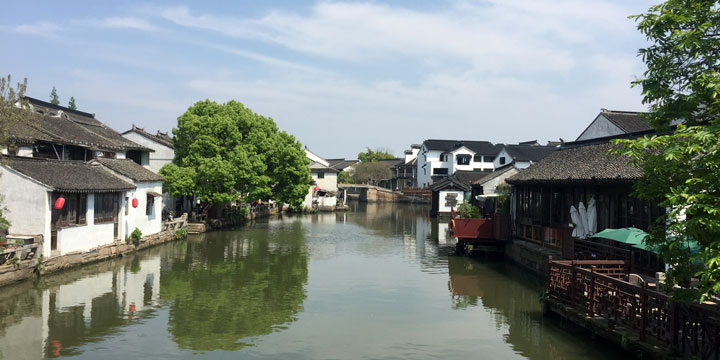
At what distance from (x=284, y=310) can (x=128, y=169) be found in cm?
1835

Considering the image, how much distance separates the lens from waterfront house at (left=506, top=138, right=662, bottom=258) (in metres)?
19.1

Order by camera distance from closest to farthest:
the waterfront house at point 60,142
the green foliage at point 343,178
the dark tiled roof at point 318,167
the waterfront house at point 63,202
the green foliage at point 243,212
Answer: the waterfront house at point 63,202 → the waterfront house at point 60,142 → the green foliage at point 243,212 → the dark tiled roof at point 318,167 → the green foliage at point 343,178

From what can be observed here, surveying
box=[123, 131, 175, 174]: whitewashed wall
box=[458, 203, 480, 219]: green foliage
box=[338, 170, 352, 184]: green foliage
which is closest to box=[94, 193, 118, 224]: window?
box=[123, 131, 175, 174]: whitewashed wall

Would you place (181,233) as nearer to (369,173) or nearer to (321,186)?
(321,186)

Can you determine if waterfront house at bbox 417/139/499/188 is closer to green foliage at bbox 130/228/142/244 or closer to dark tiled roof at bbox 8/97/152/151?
dark tiled roof at bbox 8/97/152/151

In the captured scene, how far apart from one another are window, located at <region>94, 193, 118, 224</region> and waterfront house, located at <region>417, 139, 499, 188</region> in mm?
61460

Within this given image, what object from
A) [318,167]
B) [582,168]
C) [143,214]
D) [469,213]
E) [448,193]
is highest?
[318,167]

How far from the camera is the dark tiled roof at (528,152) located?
71.0 m

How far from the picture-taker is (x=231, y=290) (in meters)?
21.5

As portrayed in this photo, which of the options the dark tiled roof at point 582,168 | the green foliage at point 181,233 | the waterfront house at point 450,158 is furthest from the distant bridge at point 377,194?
the dark tiled roof at point 582,168

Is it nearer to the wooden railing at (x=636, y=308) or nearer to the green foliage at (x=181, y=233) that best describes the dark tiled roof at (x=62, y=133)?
the green foliage at (x=181, y=233)

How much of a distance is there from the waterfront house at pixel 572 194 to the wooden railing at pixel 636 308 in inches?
119

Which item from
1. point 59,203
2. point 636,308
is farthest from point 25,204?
point 636,308

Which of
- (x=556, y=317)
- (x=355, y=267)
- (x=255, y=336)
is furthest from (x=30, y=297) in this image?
(x=556, y=317)
